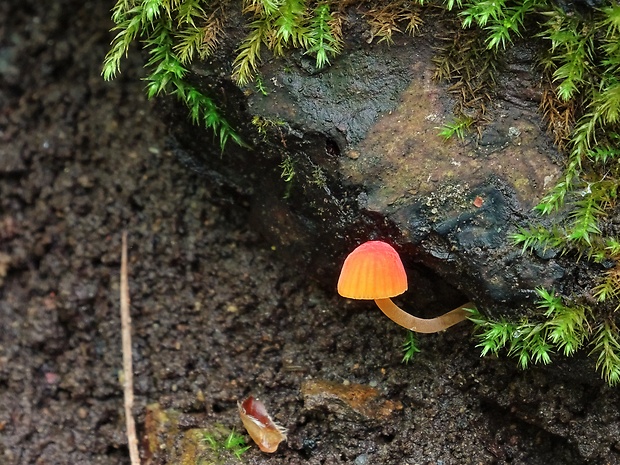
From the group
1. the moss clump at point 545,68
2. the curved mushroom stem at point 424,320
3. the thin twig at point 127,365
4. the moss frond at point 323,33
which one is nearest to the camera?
the moss clump at point 545,68

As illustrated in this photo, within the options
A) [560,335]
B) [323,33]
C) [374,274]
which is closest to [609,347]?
[560,335]

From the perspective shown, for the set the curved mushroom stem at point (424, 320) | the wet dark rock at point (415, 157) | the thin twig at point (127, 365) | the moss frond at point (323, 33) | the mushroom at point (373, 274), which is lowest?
the thin twig at point (127, 365)

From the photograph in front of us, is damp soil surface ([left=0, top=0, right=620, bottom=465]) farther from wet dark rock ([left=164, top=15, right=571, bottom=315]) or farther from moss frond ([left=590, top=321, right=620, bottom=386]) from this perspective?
wet dark rock ([left=164, top=15, right=571, bottom=315])

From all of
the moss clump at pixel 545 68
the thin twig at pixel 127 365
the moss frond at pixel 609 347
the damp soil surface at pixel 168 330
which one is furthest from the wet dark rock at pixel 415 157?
the thin twig at pixel 127 365

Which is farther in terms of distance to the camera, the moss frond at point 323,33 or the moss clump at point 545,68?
the moss frond at point 323,33

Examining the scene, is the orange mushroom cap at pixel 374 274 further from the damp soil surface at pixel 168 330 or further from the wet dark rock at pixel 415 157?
the damp soil surface at pixel 168 330

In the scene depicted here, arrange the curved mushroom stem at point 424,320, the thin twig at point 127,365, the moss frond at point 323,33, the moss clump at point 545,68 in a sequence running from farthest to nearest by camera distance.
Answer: the thin twig at point 127,365
the curved mushroom stem at point 424,320
the moss frond at point 323,33
the moss clump at point 545,68

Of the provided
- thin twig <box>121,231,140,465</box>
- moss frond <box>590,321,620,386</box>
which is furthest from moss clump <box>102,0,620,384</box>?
thin twig <box>121,231,140,465</box>
